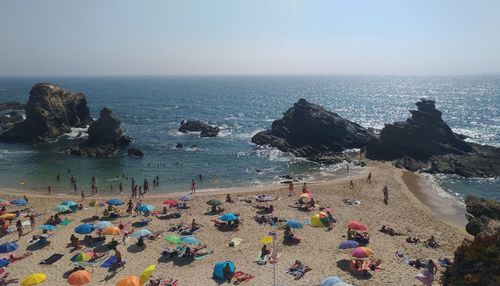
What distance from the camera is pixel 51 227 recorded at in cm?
2969

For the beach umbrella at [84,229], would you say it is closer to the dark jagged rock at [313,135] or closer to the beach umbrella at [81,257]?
the beach umbrella at [81,257]

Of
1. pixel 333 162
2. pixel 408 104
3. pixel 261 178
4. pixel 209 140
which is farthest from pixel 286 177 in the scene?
pixel 408 104

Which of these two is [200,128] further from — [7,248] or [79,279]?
[79,279]

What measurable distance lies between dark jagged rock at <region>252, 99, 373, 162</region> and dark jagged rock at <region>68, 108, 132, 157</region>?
23.1 m

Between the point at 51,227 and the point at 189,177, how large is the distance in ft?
74.1

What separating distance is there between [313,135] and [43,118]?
155ft

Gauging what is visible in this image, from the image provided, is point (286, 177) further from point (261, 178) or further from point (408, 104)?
point (408, 104)

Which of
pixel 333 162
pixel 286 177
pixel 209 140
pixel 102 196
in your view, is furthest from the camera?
pixel 209 140

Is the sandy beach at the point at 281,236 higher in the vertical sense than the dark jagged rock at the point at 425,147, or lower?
lower

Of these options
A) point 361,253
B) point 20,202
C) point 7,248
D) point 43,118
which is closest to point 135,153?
point 43,118

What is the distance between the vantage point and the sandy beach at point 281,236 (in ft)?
79.4

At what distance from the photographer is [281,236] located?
98.9 ft

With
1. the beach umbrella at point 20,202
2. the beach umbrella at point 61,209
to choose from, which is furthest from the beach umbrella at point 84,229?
the beach umbrella at point 20,202

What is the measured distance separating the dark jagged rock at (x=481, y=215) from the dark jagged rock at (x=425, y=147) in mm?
16762
